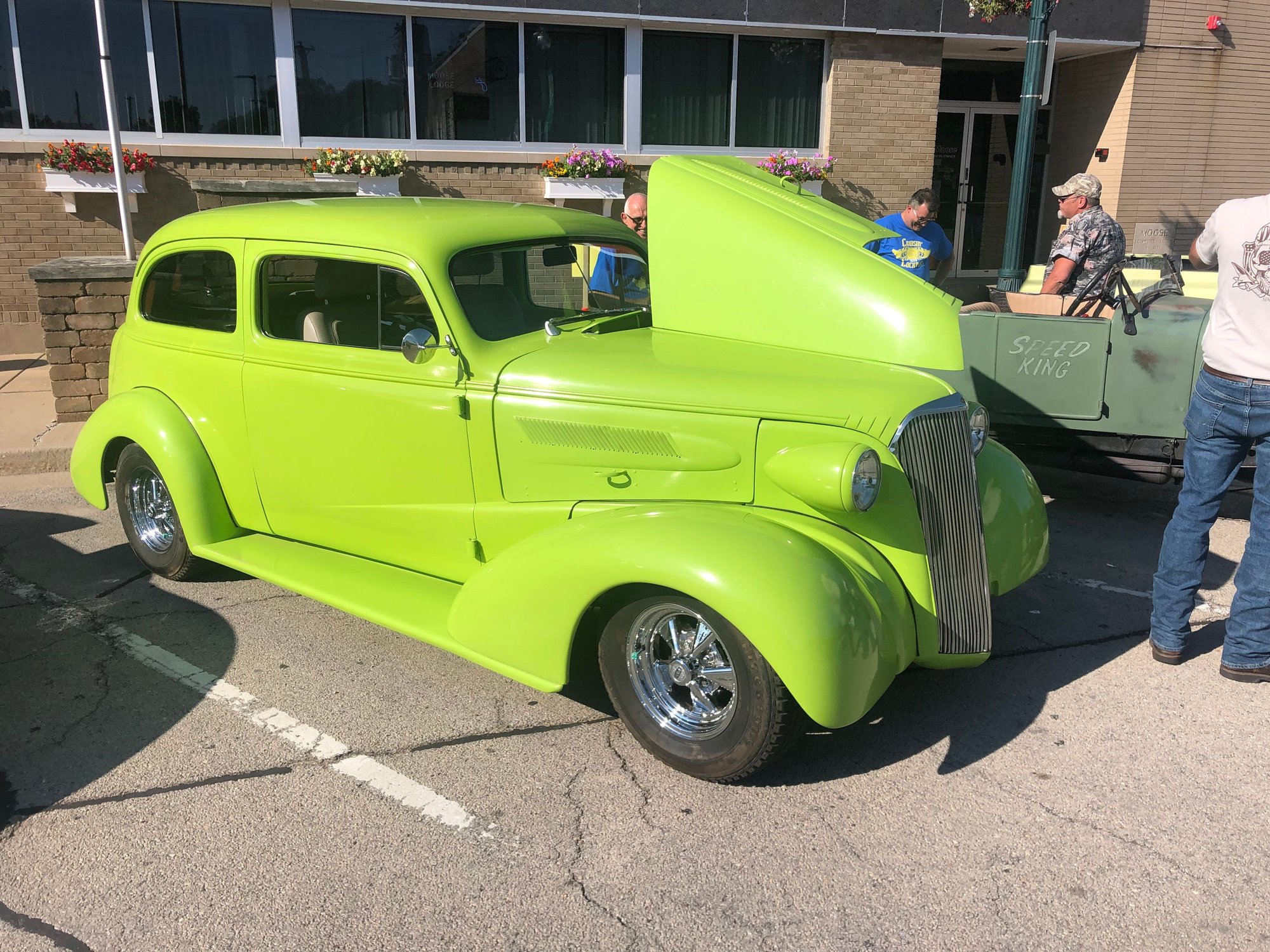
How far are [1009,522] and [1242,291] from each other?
125cm

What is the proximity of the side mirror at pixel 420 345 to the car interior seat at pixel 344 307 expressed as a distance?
1.17 feet

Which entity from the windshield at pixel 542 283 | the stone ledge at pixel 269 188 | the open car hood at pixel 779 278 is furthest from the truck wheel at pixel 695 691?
the stone ledge at pixel 269 188

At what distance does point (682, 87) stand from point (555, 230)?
334 inches

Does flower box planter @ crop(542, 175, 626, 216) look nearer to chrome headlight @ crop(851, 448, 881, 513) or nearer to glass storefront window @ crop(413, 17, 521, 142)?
glass storefront window @ crop(413, 17, 521, 142)

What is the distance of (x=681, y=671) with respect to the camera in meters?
3.41

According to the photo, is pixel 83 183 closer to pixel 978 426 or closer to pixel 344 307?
pixel 344 307

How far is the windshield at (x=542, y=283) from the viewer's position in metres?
4.11

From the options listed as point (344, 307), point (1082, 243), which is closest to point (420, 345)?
point (344, 307)

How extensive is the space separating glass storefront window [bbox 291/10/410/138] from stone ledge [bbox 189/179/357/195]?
1.21 m

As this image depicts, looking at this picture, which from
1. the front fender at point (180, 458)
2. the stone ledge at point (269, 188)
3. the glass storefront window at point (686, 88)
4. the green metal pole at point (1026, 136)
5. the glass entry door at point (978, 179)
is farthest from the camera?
the glass entry door at point (978, 179)

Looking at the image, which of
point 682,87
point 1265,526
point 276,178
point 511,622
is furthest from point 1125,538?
point 276,178

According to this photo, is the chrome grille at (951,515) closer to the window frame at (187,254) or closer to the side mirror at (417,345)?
the side mirror at (417,345)

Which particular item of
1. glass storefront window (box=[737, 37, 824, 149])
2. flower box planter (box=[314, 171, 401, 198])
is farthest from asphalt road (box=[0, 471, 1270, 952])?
glass storefront window (box=[737, 37, 824, 149])

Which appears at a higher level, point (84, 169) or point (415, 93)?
point (415, 93)
